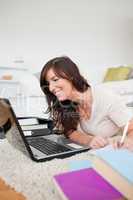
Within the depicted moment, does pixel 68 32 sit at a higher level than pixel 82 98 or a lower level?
higher

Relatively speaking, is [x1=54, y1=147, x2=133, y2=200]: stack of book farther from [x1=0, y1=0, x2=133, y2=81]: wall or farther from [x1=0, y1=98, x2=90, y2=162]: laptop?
[x1=0, y1=0, x2=133, y2=81]: wall

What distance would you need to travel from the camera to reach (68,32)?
244cm

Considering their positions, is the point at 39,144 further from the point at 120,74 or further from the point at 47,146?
the point at 120,74

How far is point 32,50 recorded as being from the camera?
2340 millimetres

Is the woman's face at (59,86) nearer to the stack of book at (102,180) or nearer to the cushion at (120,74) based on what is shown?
the stack of book at (102,180)

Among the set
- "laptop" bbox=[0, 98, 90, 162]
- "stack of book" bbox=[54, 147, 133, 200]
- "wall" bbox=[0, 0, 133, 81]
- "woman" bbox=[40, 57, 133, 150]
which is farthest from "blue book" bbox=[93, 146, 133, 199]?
"wall" bbox=[0, 0, 133, 81]

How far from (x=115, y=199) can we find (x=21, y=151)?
0.38 metres

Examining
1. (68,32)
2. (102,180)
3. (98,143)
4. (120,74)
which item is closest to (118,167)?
(102,180)

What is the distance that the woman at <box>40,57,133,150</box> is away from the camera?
100 cm

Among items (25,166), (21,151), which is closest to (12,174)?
(25,166)

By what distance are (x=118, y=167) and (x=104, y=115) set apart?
27.1 inches

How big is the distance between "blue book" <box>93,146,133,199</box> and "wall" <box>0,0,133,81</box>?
1.86 m

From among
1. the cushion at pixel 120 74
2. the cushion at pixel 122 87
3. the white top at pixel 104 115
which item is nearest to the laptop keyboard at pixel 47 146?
the white top at pixel 104 115

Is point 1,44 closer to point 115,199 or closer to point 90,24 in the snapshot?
point 90,24
